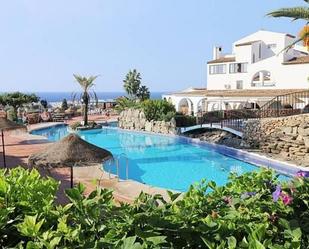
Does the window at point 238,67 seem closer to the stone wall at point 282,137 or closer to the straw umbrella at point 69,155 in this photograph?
the stone wall at point 282,137

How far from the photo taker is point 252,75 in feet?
132

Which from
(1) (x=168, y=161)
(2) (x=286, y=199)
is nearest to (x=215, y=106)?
(1) (x=168, y=161)

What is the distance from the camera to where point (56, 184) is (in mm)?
2883

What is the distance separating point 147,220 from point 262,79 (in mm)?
39247

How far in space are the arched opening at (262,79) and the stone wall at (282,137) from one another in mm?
17425

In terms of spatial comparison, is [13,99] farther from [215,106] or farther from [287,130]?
[287,130]

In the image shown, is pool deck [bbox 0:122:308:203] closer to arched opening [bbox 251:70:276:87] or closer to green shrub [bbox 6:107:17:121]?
green shrub [bbox 6:107:17:121]

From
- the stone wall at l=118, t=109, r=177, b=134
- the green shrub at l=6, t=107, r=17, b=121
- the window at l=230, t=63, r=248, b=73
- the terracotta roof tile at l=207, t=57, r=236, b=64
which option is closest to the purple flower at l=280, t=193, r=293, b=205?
the stone wall at l=118, t=109, r=177, b=134

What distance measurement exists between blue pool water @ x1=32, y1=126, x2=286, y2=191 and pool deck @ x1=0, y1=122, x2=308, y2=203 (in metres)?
0.65

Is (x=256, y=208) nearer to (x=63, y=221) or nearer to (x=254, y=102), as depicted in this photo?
(x=63, y=221)

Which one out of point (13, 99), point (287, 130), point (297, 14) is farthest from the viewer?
point (13, 99)

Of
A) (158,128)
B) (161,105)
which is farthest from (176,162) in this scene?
(161,105)

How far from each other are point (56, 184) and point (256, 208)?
1490mm

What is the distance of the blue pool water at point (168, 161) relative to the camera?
16516mm
